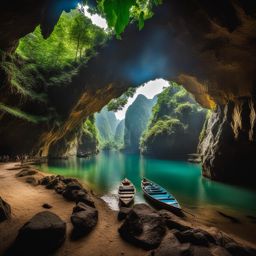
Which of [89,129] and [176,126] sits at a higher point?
[176,126]

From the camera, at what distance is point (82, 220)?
6246mm

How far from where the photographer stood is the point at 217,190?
16188 millimetres

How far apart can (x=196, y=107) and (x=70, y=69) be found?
37413 mm

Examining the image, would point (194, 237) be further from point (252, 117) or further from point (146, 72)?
point (146, 72)

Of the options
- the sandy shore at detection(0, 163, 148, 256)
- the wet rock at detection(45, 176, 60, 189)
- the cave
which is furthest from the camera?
the cave

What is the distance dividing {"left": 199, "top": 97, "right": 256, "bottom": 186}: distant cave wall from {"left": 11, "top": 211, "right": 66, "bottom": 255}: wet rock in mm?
16877

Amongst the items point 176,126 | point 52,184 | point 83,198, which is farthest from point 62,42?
point 176,126

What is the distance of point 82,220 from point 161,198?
21.1 ft

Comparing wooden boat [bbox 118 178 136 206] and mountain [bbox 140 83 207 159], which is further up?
mountain [bbox 140 83 207 159]

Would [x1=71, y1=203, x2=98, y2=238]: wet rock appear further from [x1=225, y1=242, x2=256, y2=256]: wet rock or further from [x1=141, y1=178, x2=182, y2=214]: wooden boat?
[x1=141, y1=178, x2=182, y2=214]: wooden boat

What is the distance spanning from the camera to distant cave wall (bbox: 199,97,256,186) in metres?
17.0

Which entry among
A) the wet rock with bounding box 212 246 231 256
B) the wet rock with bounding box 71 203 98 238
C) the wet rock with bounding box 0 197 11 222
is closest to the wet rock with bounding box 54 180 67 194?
the wet rock with bounding box 71 203 98 238

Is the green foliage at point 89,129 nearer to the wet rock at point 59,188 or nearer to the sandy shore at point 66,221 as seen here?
the wet rock at point 59,188

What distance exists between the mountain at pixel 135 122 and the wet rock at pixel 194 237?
278 feet
